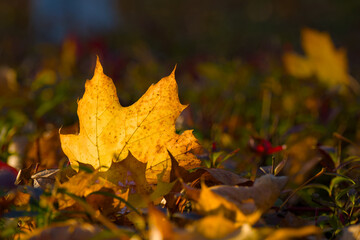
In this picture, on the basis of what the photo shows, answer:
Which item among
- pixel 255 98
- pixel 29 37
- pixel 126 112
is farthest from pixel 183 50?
pixel 126 112

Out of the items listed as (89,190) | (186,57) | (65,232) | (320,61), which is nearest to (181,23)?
(186,57)

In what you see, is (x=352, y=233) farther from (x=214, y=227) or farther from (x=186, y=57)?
(x=186, y=57)

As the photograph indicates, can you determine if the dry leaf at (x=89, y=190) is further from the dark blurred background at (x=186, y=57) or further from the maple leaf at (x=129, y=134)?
the dark blurred background at (x=186, y=57)

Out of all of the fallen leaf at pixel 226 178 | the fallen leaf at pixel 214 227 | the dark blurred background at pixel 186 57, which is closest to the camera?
the fallen leaf at pixel 214 227

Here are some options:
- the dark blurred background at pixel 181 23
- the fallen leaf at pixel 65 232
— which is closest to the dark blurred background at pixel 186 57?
the dark blurred background at pixel 181 23

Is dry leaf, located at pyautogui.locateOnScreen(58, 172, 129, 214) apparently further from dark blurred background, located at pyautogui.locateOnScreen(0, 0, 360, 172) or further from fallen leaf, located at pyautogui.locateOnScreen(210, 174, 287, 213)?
dark blurred background, located at pyautogui.locateOnScreen(0, 0, 360, 172)

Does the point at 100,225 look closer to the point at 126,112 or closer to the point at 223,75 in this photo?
the point at 126,112
